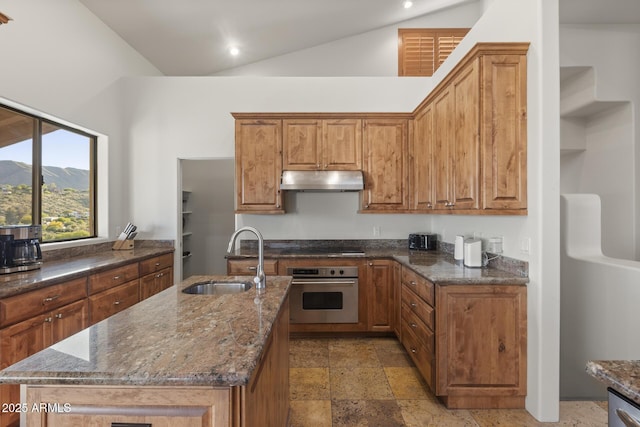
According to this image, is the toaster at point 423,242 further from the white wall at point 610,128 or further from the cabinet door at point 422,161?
the white wall at point 610,128

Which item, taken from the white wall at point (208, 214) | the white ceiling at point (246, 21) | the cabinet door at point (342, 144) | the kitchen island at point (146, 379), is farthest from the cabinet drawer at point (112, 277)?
the white ceiling at point (246, 21)

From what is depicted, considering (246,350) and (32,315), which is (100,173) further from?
(246,350)

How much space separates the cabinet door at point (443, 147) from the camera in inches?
105

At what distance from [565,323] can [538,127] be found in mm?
1633

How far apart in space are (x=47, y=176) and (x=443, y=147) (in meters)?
3.89

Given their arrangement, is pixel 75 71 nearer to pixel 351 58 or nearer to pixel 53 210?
pixel 53 210

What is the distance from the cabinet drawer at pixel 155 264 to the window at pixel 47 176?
0.85 meters

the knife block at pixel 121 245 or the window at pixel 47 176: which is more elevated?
the window at pixel 47 176

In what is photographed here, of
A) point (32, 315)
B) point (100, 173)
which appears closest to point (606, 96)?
point (32, 315)

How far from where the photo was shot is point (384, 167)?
3.60m

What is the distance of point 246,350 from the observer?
993mm

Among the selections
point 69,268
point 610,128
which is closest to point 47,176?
point 69,268

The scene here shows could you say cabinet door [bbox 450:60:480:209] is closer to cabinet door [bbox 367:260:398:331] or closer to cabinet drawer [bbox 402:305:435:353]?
cabinet drawer [bbox 402:305:435:353]

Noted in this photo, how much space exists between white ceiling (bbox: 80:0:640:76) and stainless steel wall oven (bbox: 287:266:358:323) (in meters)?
3.20
